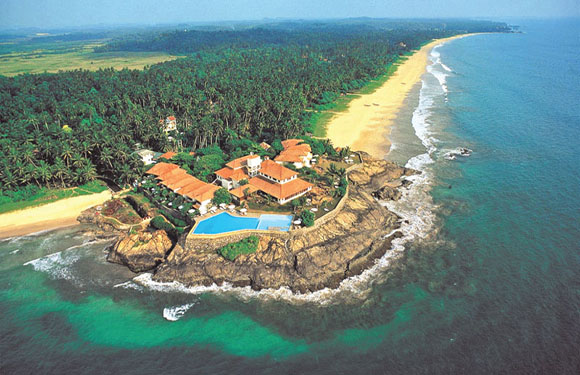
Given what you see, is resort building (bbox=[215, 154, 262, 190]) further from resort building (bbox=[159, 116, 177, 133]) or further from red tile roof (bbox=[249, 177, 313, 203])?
resort building (bbox=[159, 116, 177, 133])

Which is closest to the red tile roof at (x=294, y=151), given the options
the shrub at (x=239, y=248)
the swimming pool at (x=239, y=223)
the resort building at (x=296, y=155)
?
the resort building at (x=296, y=155)

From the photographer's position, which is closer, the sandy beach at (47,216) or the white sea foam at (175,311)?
the white sea foam at (175,311)

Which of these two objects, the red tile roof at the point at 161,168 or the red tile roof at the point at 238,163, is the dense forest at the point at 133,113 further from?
the red tile roof at the point at 238,163

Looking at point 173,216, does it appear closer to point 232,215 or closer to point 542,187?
point 232,215

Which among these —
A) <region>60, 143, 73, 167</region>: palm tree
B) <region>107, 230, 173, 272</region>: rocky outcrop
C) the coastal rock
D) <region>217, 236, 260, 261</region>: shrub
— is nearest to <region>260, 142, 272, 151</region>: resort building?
the coastal rock

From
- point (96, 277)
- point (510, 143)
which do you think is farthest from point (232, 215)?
point (510, 143)
